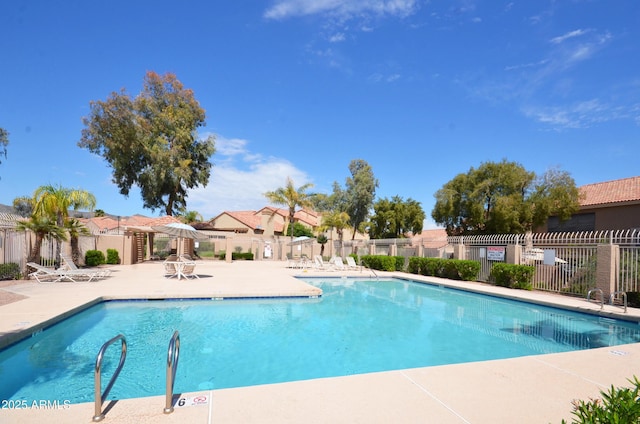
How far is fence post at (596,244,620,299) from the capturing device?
36.6ft

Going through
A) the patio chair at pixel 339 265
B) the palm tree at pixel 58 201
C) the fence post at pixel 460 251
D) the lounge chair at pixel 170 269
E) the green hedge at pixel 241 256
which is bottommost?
the green hedge at pixel 241 256

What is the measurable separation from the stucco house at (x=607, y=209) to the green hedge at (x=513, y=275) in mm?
12792

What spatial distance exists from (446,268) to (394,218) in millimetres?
22904

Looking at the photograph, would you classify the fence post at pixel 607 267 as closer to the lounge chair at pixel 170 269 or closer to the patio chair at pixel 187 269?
the patio chair at pixel 187 269

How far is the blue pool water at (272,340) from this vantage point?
5.43m

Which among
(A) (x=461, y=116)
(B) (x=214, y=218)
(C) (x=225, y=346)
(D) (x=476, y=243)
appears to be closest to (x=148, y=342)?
(C) (x=225, y=346)

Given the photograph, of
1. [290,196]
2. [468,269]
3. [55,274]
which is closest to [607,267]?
[468,269]

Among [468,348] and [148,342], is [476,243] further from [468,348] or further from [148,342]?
[148,342]

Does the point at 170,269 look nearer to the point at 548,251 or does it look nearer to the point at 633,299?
the point at 548,251

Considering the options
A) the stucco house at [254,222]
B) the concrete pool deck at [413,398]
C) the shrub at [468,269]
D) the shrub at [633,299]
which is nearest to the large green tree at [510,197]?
the shrub at [468,269]

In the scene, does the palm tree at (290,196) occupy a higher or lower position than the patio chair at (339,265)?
higher

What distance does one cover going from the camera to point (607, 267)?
36.9 feet

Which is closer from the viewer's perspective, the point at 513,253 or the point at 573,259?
the point at 573,259

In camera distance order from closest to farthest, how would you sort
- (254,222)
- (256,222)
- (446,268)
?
(446,268) → (254,222) → (256,222)
